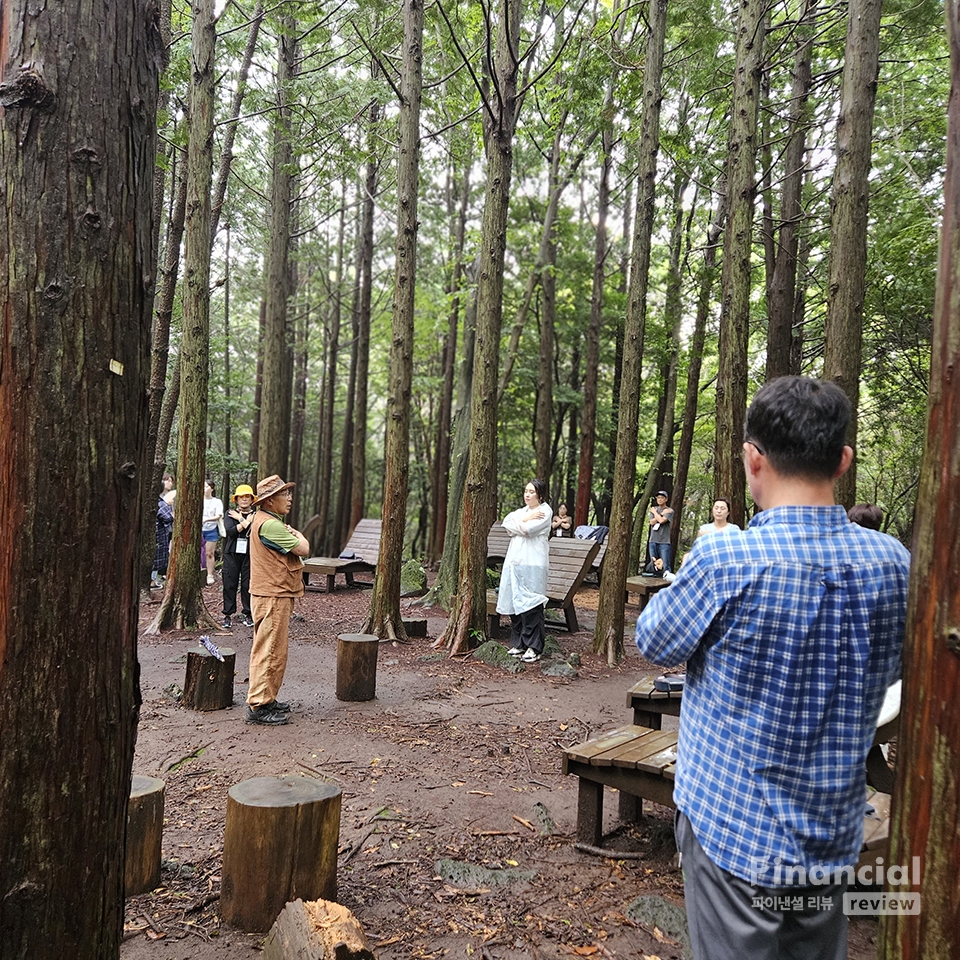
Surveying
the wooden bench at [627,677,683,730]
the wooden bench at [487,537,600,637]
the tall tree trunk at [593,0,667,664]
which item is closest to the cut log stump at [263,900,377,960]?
the wooden bench at [627,677,683,730]

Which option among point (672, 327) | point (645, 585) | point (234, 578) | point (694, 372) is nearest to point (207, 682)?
point (234, 578)

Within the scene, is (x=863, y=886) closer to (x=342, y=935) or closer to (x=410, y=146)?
(x=342, y=935)

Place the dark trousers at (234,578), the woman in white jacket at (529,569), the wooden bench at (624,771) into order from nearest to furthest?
the wooden bench at (624,771), the woman in white jacket at (529,569), the dark trousers at (234,578)

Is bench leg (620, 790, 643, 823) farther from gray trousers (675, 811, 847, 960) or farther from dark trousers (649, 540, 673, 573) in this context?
dark trousers (649, 540, 673, 573)

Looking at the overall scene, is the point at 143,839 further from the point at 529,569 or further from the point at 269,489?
the point at 529,569

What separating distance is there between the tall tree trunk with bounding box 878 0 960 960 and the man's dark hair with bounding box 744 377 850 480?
219 mm

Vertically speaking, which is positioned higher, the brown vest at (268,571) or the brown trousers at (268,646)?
the brown vest at (268,571)

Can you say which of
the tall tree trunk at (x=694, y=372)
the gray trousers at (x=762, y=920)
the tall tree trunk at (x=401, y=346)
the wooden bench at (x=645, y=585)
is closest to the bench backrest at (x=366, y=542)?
the tall tree trunk at (x=401, y=346)

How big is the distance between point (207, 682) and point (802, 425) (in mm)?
5752

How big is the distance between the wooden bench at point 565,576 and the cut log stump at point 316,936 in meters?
6.75

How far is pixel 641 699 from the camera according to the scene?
4.75 metres

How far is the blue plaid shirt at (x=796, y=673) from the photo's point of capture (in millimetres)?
1590

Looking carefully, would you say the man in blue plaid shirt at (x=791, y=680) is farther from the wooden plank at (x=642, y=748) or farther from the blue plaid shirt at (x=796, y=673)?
the wooden plank at (x=642, y=748)

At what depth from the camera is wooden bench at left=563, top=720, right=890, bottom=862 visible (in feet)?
11.6
